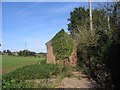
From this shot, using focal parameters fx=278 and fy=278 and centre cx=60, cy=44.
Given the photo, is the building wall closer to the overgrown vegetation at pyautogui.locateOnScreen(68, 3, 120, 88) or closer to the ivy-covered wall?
the ivy-covered wall

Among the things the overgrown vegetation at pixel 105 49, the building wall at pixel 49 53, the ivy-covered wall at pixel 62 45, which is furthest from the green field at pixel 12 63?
the overgrown vegetation at pixel 105 49

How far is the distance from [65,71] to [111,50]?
18110mm

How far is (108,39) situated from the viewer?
9.00 meters

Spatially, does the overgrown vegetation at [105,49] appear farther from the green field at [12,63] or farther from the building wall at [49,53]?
the building wall at [49,53]

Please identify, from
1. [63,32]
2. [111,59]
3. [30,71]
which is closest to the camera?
[111,59]

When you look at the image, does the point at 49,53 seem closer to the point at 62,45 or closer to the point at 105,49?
the point at 62,45

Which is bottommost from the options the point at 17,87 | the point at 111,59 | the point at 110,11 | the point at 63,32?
the point at 17,87

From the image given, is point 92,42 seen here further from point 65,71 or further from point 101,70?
point 65,71

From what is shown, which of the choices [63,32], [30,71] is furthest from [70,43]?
[30,71]

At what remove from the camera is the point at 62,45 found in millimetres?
32031

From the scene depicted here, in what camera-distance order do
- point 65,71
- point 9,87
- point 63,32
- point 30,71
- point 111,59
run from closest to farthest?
1. point 111,59
2. point 9,87
3. point 30,71
4. point 65,71
5. point 63,32

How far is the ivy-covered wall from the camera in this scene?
3225 centimetres

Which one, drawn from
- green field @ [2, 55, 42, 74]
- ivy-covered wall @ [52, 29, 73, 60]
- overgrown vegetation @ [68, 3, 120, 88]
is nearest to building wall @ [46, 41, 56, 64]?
green field @ [2, 55, 42, 74]

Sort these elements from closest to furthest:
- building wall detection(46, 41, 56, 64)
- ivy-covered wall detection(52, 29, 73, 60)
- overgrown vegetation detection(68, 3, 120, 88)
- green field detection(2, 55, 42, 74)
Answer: overgrown vegetation detection(68, 3, 120, 88), ivy-covered wall detection(52, 29, 73, 60), green field detection(2, 55, 42, 74), building wall detection(46, 41, 56, 64)
